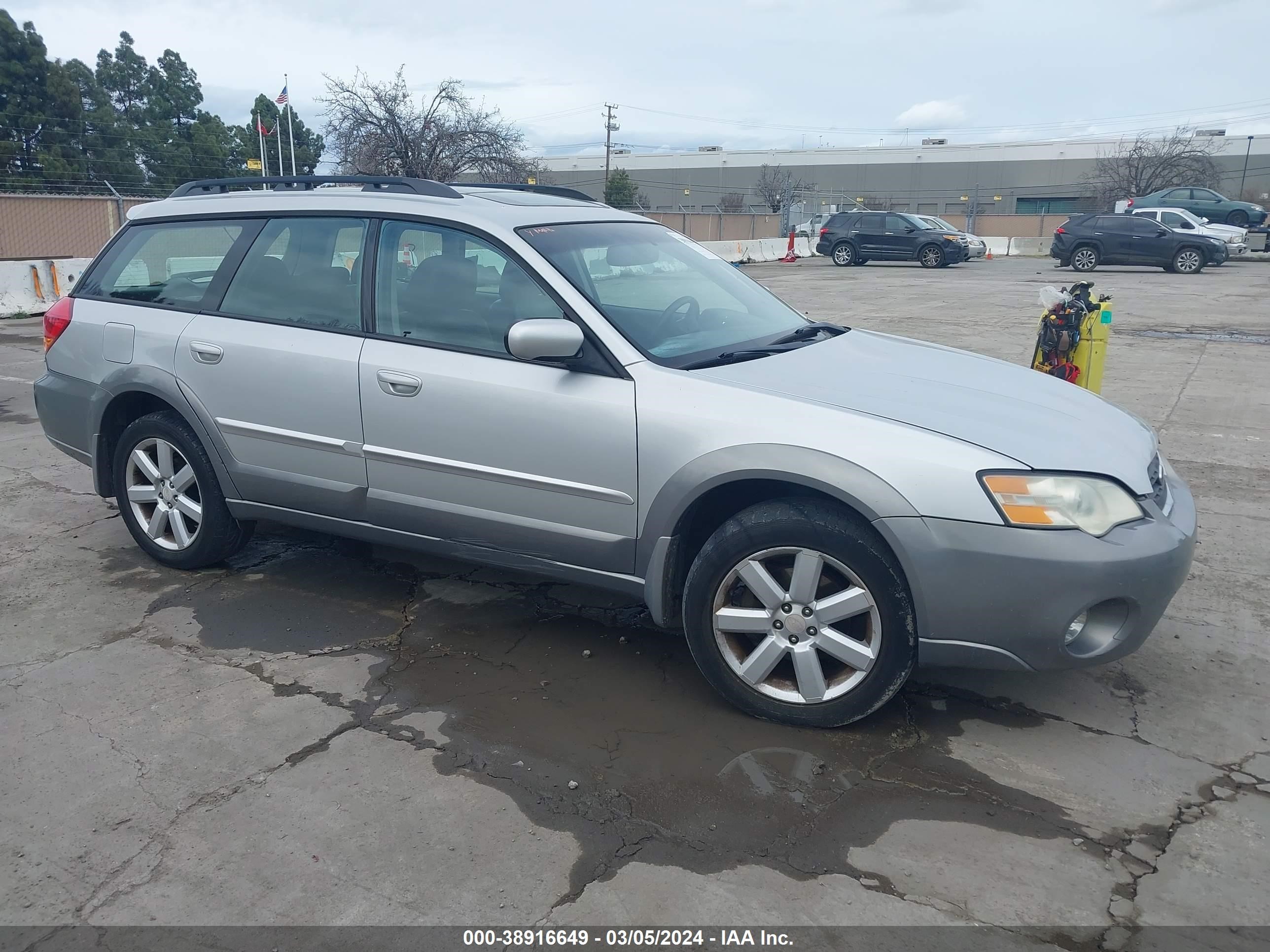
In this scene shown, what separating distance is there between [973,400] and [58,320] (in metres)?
4.39

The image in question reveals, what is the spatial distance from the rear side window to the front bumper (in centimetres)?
334

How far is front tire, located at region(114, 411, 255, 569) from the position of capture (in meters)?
4.62

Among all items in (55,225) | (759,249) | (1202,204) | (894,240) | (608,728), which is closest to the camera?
(608,728)

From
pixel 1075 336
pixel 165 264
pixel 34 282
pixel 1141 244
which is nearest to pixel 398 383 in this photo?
pixel 165 264

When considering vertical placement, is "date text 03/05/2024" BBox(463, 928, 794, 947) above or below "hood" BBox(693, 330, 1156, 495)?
below

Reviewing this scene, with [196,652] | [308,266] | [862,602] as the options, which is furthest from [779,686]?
[308,266]

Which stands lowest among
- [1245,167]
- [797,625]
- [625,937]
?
[625,937]

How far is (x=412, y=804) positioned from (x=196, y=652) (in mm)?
1528

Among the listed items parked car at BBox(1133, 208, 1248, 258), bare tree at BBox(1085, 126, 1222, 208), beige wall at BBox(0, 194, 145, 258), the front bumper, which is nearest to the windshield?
the front bumper

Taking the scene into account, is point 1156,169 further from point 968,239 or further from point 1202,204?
point 968,239

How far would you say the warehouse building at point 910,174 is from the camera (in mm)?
64312

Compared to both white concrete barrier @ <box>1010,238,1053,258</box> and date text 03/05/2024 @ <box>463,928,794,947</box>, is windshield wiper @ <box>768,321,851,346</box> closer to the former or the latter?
date text 03/05/2024 @ <box>463,928,794,947</box>

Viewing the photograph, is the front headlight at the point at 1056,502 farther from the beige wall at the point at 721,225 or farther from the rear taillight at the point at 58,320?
the beige wall at the point at 721,225

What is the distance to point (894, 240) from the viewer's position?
29.5 meters
